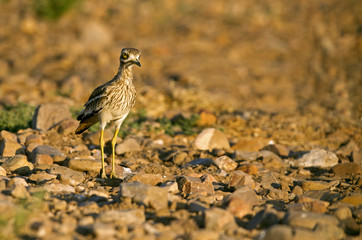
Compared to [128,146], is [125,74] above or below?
above

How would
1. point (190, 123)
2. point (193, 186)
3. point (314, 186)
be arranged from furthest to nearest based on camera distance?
1. point (190, 123)
2. point (314, 186)
3. point (193, 186)

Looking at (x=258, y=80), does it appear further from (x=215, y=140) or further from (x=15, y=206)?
(x=15, y=206)

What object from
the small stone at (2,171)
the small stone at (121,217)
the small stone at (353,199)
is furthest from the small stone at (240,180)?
the small stone at (2,171)

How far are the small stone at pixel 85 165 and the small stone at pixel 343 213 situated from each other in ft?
7.93

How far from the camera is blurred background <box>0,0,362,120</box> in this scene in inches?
324

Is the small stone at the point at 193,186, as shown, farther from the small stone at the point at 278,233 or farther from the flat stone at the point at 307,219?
the small stone at the point at 278,233

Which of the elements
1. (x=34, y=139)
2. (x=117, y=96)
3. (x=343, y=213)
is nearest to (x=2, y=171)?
(x=34, y=139)

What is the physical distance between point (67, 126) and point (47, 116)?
368mm

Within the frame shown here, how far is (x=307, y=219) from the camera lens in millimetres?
3160

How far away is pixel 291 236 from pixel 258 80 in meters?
7.01

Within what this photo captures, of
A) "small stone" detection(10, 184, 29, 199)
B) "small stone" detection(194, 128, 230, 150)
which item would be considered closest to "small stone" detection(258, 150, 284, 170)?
"small stone" detection(194, 128, 230, 150)

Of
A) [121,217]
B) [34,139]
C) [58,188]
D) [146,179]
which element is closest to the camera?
[121,217]

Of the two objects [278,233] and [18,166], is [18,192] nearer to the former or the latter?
[18,166]

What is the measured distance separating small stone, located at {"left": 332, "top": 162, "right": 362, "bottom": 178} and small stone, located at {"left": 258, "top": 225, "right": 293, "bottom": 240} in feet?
7.64
